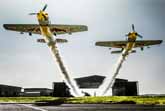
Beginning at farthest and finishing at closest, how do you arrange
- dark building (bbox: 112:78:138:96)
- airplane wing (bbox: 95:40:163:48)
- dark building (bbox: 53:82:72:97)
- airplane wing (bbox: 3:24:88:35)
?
dark building (bbox: 112:78:138:96)
dark building (bbox: 53:82:72:97)
airplane wing (bbox: 95:40:163:48)
airplane wing (bbox: 3:24:88:35)

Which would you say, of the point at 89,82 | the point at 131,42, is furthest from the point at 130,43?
the point at 89,82

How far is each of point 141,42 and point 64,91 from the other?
102ft

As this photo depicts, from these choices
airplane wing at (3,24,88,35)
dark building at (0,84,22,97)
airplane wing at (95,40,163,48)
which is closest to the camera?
airplane wing at (3,24,88,35)

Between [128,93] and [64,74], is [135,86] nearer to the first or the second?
[128,93]

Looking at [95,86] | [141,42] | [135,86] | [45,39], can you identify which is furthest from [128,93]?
[45,39]

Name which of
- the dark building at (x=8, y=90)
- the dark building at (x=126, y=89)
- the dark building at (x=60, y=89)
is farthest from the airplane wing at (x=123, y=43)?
the dark building at (x=8, y=90)

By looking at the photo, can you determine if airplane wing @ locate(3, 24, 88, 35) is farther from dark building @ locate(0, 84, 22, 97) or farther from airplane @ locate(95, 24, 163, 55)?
dark building @ locate(0, 84, 22, 97)

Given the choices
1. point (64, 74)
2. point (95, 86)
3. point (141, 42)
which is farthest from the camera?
point (95, 86)

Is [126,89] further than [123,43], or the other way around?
[126,89]

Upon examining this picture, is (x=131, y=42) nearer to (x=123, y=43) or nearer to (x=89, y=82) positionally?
(x=123, y=43)

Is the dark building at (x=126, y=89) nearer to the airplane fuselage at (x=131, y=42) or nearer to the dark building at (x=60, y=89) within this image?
the dark building at (x=60, y=89)

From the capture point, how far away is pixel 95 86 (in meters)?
126

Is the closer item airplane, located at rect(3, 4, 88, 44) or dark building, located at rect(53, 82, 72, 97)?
airplane, located at rect(3, 4, 88, 44)

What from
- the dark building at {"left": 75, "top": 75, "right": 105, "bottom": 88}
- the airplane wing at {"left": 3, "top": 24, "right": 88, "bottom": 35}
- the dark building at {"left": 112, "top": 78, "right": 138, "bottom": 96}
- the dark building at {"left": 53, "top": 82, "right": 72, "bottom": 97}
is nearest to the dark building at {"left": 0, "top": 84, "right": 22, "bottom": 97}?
the dark building at {"left": 75, "top": 75, "right": 105, "bottom": 88}
